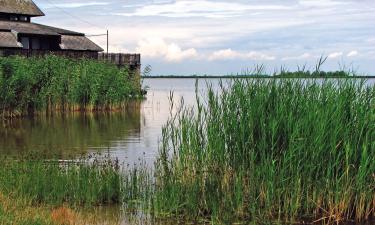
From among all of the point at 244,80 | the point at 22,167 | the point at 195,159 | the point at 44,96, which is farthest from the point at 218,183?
the point at 44,96

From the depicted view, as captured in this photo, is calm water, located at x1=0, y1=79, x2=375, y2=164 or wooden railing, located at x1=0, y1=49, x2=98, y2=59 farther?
wooden railing, located at x1=0, y1=49, x2=98, y2=59

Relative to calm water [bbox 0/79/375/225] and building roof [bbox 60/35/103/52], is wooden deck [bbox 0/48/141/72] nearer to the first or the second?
building roof [bbox 60/35/103/52]

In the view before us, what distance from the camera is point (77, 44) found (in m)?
52.3

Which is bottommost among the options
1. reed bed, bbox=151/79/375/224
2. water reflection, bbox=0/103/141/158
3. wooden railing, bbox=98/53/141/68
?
water reflection, bbox=0/103/141/158

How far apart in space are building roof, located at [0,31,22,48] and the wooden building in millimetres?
561

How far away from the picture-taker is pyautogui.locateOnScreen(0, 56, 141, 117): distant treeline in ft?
107

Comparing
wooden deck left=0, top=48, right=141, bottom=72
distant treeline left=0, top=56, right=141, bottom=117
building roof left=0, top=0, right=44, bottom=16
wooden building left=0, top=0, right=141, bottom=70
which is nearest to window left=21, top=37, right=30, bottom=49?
wooden building left=0, top=0, right=141, bottom=70

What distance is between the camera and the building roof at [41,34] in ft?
150

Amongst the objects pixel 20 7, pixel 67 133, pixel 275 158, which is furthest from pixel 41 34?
pixel 275 158

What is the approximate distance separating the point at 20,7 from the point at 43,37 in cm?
374

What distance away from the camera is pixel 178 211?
10.6 metres

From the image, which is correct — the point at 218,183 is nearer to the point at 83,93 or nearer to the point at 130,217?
the point at 130,217

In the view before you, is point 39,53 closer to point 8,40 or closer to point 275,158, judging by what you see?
point 8,40

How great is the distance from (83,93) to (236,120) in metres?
27.1
